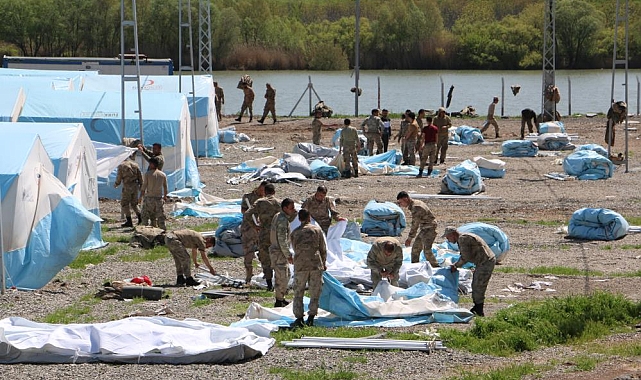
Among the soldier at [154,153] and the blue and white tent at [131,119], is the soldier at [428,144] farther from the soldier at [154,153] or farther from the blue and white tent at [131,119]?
the soldier at [154,153]

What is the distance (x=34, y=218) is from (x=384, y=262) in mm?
5331

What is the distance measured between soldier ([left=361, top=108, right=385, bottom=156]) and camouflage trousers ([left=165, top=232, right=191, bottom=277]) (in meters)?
15.4

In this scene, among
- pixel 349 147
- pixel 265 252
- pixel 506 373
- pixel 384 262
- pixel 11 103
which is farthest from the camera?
pixel 349 147

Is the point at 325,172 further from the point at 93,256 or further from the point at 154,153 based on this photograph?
the point at 93,256

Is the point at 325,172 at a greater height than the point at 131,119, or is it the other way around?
the point at 131,119

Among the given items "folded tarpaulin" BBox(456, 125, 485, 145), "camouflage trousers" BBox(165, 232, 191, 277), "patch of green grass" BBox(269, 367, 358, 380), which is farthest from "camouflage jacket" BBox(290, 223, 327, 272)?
"folded tarpaulin" BBox(456, 125, 485, 145)

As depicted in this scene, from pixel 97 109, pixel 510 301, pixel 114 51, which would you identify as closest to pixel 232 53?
pixel 114 51

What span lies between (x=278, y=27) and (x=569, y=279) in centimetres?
7894

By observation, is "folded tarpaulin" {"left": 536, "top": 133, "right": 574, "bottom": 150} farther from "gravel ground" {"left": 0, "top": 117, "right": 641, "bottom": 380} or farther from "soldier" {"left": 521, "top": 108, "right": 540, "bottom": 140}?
"soldier" {"left": 521, "top": 108, "right": 540, "bottom": 140}

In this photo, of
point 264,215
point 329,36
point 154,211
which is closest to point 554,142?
point 154,211

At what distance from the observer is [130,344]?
454 inches

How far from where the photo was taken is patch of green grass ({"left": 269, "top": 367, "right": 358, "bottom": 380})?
35.1 feet

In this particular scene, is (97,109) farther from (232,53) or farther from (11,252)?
(232,53)

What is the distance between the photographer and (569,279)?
16531mm
